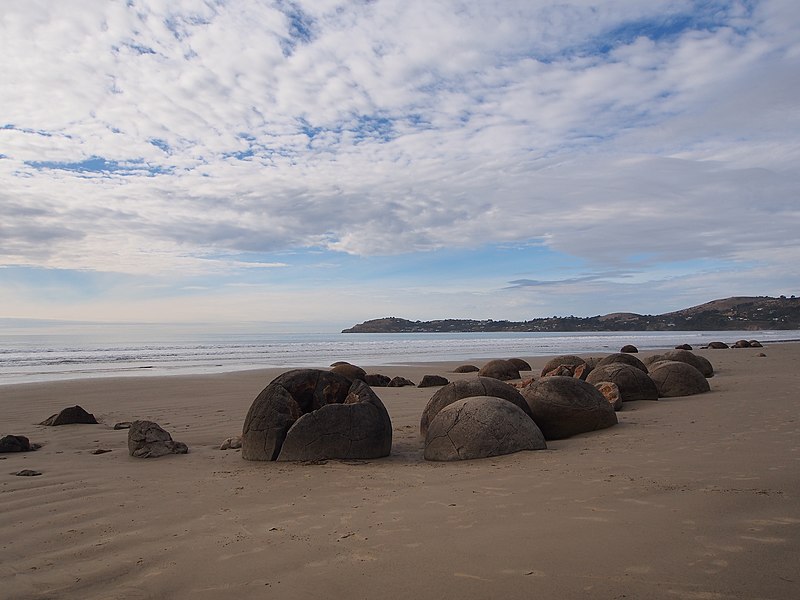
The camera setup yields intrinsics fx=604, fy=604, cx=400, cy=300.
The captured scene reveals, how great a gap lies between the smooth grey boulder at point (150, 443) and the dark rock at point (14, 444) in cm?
146

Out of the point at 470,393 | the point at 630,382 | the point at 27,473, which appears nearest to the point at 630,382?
the point at 630,382

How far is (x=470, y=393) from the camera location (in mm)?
8711

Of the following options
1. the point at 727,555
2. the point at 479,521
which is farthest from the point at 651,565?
the point at 479,521

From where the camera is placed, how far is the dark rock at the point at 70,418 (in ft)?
34.0

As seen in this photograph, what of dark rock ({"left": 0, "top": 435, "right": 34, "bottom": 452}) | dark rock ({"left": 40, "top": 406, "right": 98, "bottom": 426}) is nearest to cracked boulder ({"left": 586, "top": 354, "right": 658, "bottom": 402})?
dark rock ({"left": 40, "top": 406, "right": 98, "bottom": 426})

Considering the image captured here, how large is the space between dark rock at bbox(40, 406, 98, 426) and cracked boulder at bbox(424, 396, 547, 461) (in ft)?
21.9

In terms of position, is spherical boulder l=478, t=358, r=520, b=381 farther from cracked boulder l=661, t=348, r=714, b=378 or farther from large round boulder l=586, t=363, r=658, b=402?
large round boulder l=586, t=363, r=658, b=402

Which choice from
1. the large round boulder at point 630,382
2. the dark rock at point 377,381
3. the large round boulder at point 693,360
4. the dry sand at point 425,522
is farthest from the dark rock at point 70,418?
the large round boulder at point 693,360

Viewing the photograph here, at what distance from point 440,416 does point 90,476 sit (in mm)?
4056

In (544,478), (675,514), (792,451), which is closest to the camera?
(675,514)

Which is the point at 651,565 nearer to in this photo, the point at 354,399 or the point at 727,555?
the point at 727,555

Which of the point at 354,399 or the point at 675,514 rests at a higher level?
the point at 354,399

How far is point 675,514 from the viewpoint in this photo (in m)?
4.17

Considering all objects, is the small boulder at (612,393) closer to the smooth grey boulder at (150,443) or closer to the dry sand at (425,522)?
the dry sand at (425,522)
